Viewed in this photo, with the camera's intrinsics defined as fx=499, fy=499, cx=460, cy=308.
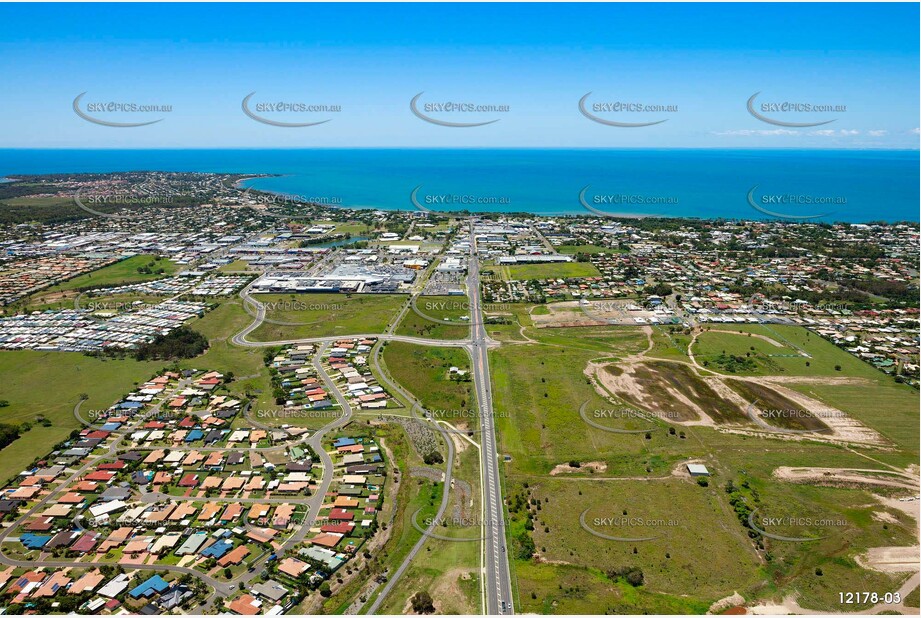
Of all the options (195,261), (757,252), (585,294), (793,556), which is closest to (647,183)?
(757,252)

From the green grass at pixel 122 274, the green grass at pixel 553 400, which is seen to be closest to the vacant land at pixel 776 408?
the green grass at pixel 553 400

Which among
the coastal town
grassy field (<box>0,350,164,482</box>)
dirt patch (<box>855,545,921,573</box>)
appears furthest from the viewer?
grassy field (<box>0,350,164,482</box>)

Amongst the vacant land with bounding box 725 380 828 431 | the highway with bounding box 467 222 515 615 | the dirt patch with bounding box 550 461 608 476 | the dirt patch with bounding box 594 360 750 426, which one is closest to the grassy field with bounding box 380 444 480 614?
the highway with bounding box 467 222 515 615

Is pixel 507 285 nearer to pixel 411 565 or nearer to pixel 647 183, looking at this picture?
pixel 411 565

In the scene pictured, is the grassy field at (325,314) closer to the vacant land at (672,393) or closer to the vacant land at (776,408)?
the vacant land at (672,393)

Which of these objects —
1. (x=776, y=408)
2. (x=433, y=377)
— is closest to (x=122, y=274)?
(x=433, y=377)

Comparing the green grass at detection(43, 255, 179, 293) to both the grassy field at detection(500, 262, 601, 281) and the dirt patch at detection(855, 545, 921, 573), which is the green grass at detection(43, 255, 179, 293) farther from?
the dirt patch at detection(855, 545, 921, 573)

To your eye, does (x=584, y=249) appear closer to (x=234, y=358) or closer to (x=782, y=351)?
(x=782, y=351)
